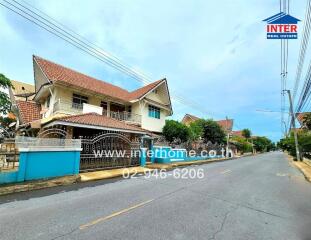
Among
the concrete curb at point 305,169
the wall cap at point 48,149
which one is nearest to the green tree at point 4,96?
the wall cap at point 48,149

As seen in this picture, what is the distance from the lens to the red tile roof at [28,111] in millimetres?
17344

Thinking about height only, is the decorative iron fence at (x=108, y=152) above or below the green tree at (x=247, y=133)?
below

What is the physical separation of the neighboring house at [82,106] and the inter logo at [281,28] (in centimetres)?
1029

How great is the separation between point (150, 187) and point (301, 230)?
5.16 m

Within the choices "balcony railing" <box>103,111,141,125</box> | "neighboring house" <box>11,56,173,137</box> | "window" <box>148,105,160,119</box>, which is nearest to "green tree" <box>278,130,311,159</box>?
"neighboring house" <box>11,56,173,137</box>

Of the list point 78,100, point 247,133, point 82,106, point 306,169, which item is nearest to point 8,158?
point 82,106

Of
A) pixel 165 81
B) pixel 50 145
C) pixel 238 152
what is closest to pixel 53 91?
pixel 50 145

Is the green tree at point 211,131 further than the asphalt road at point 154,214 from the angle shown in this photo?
Yes

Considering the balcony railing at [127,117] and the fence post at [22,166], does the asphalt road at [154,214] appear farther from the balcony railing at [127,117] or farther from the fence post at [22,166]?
the balcony railing at [127,117]

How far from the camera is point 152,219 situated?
15.7 feet

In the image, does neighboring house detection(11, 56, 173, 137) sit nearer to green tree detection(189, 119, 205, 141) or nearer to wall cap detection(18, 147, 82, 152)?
wall cap detection(18, 147, 82, 152)

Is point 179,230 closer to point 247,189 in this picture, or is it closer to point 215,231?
point 215,231

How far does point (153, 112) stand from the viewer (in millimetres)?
24625

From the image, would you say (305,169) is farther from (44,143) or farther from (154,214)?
(44,143)
